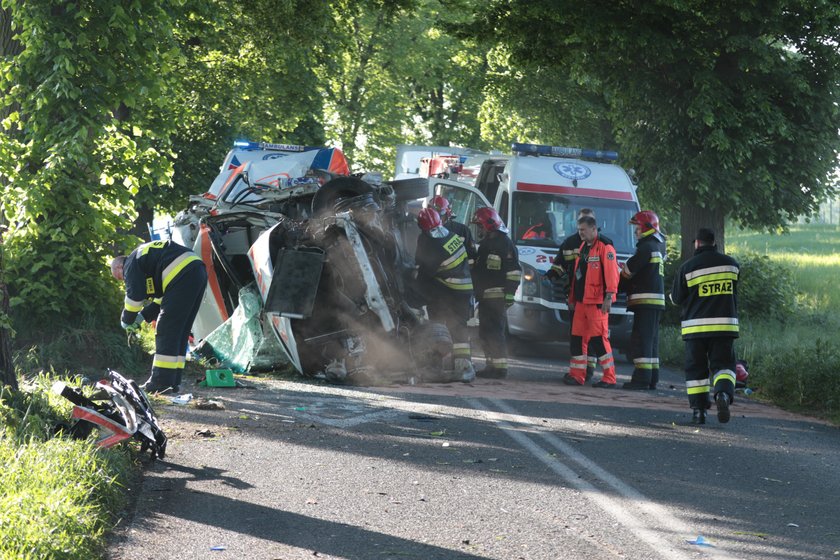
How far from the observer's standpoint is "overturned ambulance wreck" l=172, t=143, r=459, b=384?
12016 millimetres

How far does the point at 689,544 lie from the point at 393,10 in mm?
14985

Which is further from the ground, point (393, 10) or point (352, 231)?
point (393, 10)

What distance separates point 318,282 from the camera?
11852 mm

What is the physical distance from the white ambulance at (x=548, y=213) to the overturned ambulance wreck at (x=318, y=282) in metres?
2.77

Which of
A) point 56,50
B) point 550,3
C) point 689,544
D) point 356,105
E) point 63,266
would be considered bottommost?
point 689,544

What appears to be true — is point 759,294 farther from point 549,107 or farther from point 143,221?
point 143,221

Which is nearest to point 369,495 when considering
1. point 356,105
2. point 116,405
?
point 116,405

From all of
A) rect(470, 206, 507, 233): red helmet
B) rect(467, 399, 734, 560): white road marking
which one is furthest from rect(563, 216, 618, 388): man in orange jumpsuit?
rect(467, 399, 734, 560): white road marking

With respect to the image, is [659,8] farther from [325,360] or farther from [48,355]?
[48,355]

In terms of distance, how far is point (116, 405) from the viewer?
7.21 metres

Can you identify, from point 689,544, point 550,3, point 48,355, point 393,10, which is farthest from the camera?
point 393,10

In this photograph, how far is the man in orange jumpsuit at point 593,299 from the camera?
41.6 ft

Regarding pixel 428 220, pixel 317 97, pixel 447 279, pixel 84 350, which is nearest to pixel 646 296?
pixel 447 279

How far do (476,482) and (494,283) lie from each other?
20.7 feet
